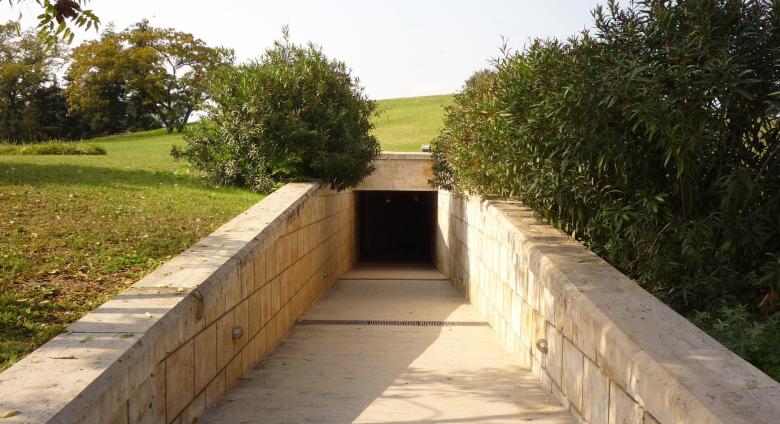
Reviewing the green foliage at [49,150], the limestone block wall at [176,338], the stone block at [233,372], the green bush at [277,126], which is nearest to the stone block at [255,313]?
the limestone block wall at [176,338]

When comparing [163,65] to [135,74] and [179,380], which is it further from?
[179,380]

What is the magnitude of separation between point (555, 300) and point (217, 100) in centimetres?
750

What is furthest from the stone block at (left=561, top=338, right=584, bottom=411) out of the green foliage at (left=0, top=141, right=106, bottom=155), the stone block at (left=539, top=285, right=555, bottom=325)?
the green foliage at (left=0, top=141, right=106, bottom=155)

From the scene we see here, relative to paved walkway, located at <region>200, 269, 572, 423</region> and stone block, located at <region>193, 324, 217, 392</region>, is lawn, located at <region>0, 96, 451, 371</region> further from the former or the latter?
paved walkway, located at <region>200, 269, 572, 423</region>

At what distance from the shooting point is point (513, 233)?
6551mm

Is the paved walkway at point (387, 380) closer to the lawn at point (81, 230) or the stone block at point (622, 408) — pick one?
the stone block at point (622, 408)

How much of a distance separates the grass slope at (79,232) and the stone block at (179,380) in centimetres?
65

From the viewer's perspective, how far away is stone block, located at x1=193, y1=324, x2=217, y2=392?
4.11 m

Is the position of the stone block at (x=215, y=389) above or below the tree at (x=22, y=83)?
below

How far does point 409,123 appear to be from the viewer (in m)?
37.4

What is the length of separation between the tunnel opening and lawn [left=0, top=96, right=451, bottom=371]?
13.1 meters

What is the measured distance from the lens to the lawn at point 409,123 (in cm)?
2739

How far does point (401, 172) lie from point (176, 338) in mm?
12349

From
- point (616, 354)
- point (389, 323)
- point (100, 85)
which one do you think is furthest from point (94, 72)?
point (616, 354)
